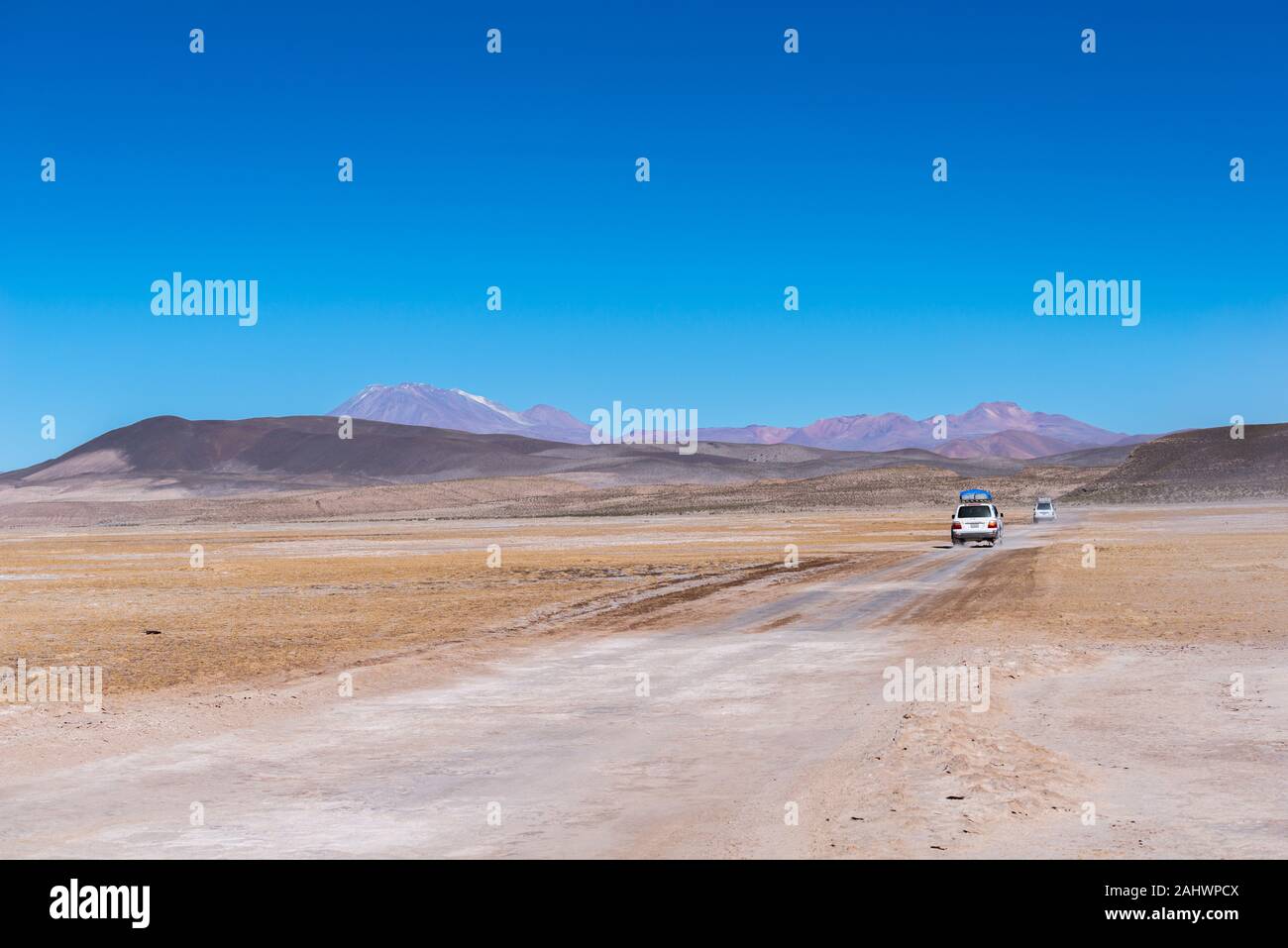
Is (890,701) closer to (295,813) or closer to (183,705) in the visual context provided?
(295,813)

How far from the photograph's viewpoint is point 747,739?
12.3 meters

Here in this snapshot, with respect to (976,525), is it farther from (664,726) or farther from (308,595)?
(664,726)

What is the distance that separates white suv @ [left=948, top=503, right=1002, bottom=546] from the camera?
5069 centimetres

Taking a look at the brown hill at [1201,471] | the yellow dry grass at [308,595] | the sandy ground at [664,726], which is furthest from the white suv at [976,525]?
the brown hill at [1201,471]

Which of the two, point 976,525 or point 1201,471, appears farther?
point 1201,471

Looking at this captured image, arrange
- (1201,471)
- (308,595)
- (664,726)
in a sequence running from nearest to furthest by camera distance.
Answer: (664,726), (308,595), (1201,471)

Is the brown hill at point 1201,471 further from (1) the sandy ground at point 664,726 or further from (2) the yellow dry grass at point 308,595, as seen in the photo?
(1) the sandy ground at point 664,726

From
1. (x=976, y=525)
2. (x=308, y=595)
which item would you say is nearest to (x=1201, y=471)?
(x=976, y=525)

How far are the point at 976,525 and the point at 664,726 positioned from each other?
132ft

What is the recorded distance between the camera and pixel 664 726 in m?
13.2

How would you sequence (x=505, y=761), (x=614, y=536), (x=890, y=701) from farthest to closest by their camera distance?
(x=614, y=536)
(x=890, y=701)
(x=505, y=761)

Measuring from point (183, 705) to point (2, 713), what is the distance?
2085 millimetres

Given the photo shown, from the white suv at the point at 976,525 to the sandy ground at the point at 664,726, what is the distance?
1917 centimetres
